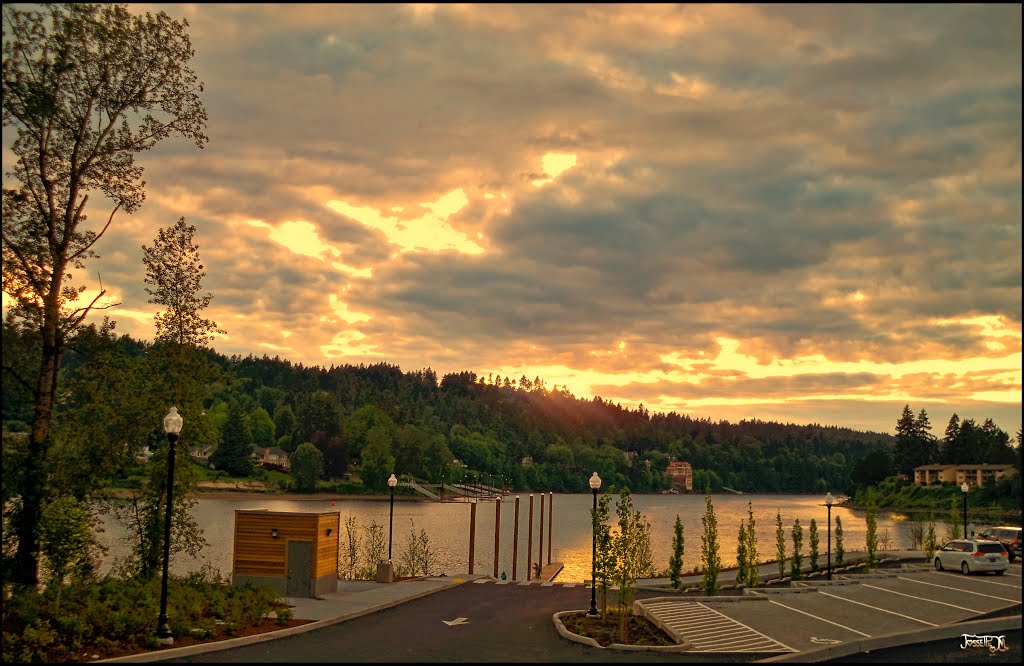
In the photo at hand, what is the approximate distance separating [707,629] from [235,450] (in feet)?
557

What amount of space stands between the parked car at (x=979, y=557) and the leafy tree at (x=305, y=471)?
510ft

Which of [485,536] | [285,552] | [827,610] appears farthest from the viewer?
[485,536]

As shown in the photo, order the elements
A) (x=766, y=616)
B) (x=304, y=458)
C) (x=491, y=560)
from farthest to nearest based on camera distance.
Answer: (x=304, y=458) → (x=491, y=560) → (x=766, y=616)

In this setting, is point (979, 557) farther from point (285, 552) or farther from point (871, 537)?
point (285, 552)

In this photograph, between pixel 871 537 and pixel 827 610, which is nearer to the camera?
pixel 827 610

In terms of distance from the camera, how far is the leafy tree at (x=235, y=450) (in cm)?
18000

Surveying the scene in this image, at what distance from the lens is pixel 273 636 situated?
76.7ft

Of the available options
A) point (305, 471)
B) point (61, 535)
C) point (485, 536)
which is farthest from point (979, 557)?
point (305, 471)

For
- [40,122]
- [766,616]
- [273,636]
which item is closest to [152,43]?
[40,122]

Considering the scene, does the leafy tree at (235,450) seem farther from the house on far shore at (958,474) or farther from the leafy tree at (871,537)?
the leafy tree at (871,537)

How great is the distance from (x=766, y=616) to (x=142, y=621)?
764 inches

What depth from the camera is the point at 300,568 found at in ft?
104

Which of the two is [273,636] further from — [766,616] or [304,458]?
[304,458]

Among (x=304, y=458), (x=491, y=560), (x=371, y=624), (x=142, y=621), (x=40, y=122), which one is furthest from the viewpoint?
(x=304, y=458)
